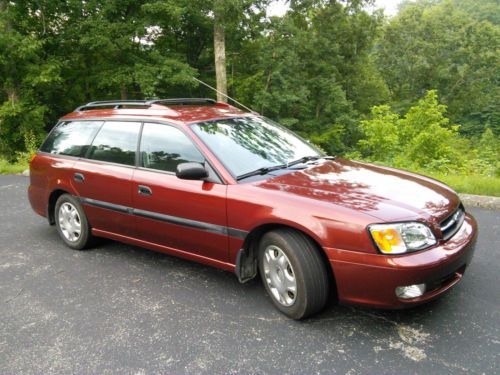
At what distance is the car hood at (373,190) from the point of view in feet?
9.37

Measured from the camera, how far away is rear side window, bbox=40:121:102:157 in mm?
4672

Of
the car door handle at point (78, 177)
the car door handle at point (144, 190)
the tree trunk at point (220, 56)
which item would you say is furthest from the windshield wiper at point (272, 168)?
the tree trunk at point (220, 56)

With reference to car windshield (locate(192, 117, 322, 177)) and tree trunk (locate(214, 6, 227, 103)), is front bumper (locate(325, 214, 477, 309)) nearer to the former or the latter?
car windshield (locate(192, 117, 322, 177))

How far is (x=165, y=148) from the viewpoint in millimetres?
3906

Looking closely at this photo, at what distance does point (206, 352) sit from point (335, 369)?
843 millimetres

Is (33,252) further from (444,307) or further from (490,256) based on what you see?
(490,256)

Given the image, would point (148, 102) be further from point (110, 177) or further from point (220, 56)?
point (220, 56)

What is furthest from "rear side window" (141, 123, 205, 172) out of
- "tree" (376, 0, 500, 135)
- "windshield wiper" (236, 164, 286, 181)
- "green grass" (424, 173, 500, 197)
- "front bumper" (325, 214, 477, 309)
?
"tree" (376, 0, 500, 135)

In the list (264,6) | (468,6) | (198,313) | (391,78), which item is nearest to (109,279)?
(198,313)

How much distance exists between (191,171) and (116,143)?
136cm

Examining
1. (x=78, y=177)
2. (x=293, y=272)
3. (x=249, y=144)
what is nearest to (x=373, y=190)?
(x=293, y=272)

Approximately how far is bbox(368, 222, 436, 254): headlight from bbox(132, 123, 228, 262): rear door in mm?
1228

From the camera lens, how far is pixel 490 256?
4043 mm

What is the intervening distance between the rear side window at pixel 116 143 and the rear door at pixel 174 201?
0.16 metres
